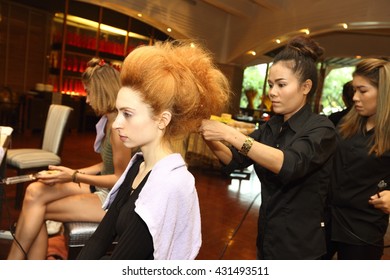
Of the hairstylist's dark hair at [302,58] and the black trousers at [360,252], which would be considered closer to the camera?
the hairstylist's dark hair at [302,58]

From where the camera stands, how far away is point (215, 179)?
16.7ft

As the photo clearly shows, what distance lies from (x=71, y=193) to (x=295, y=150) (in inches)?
48.5

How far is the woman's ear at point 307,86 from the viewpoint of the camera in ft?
4.12

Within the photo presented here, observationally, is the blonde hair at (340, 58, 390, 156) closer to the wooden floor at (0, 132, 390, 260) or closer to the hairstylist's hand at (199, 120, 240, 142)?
the hairstylist's hand at (199, 120, 240, 142)

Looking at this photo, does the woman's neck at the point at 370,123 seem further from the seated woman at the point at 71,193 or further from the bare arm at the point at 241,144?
the seated woman at the point at 71,193

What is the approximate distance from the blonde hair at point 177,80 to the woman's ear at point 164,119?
0.01 m

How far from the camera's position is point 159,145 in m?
1.09

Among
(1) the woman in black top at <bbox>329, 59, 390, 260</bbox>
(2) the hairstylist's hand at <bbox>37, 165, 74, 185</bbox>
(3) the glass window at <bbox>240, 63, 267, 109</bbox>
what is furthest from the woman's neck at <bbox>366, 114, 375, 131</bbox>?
(3) the glass window at <bbox>240, 63, 267, 109</bbox>

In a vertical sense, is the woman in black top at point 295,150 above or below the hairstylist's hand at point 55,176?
above

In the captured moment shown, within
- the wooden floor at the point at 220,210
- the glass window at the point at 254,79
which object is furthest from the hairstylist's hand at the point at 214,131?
the glass window at the point at 254,79

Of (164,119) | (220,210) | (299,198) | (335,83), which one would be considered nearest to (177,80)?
(164,119)

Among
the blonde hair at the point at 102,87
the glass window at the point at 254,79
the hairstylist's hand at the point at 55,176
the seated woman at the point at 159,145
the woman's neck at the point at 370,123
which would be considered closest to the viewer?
the seated woman at the point at 159,145

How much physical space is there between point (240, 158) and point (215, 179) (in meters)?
3.69

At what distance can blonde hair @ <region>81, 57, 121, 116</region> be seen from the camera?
6.23ft
